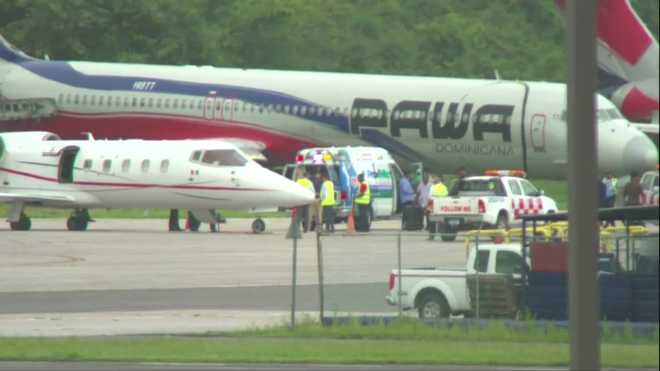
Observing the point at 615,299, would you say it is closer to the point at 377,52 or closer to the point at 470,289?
the point at 470,289

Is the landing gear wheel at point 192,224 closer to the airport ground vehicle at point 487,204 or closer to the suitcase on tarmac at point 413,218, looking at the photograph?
the suitcase on tarmac at point 413,218

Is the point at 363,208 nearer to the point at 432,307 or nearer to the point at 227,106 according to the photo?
the point at 227,106

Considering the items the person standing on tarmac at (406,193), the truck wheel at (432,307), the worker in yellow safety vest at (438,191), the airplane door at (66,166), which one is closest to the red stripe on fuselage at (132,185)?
the airplane door at (66,166)

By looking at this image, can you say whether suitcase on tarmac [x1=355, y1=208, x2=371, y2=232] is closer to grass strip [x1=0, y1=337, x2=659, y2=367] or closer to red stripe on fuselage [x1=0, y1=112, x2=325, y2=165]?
red stripe on fuselage [x1=0, y1=112, x2=325, y2=165]

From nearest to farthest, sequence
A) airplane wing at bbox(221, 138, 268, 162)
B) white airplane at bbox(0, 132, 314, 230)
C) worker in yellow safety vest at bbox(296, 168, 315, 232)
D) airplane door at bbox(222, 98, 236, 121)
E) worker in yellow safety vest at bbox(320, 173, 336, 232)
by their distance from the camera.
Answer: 1. white airplane at bbox(0, 132, 314, 230)
2. worker in yellow safety vest at bbox(296, 168, 315, 232)
3. worker in yellow safety vest at bbox(320, 173, 336, 232)
4. airplane door at bbox(222, 98, 236, 121)
5. airplane wing at bbox(221, 138, 268, 162)

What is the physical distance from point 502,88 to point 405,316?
88.6 ft

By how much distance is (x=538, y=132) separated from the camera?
46188 mm

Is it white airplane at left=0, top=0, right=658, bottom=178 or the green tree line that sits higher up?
the green tree line

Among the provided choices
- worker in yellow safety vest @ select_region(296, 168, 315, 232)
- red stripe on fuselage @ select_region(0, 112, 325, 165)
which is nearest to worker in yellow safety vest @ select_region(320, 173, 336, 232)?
worker in yellow safety vest @ select_region(296, 168, 315, 232)

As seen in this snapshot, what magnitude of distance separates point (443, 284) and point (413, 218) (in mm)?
21717

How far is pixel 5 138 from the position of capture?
41.5m

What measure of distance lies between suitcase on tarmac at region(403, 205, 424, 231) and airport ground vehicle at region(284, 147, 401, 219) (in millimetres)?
1953

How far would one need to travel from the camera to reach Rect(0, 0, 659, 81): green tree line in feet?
146

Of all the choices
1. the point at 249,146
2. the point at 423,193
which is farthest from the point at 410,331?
the point at 249,146
